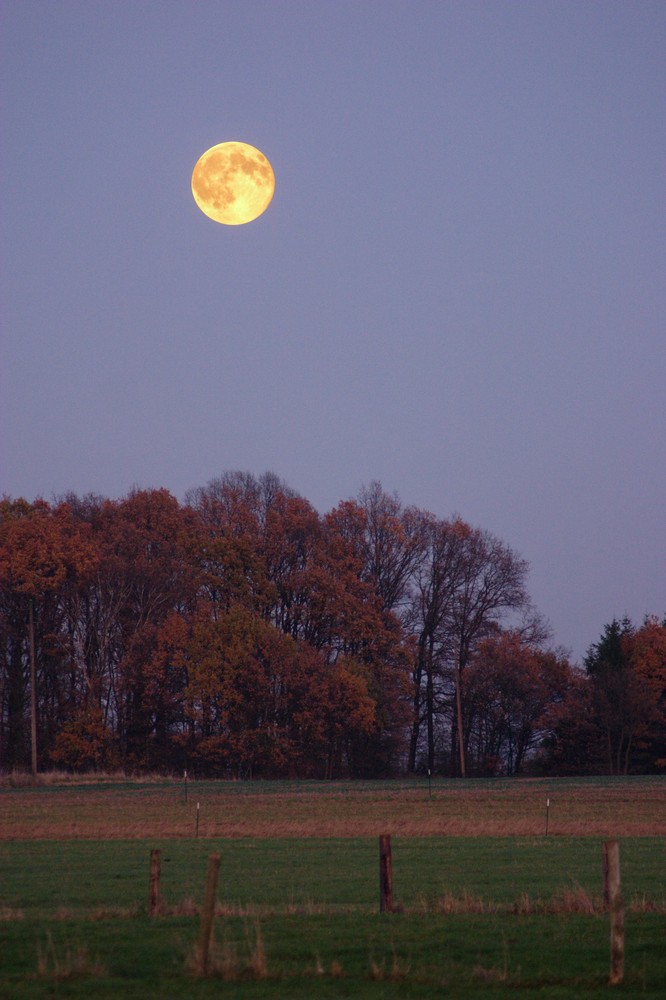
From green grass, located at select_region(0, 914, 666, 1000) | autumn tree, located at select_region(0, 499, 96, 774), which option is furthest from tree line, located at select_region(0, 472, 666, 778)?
green grass, located at select_region(0, 914, 666, 1000)

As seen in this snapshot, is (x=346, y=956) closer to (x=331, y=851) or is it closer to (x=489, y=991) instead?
(x=489, y=991)

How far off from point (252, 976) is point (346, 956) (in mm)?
1508

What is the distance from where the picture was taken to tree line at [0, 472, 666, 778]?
61844 mm

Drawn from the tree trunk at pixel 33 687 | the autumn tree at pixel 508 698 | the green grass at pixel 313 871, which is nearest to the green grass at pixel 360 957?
the green grass at pixel 313 871

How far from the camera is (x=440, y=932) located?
13422 mm

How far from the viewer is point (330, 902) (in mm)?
16812

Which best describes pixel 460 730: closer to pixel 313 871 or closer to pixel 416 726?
pixel 416 726

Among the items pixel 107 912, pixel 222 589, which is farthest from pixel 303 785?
pixel 107 912

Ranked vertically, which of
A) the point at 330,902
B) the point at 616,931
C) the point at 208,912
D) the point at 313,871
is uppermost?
the point at 208,912

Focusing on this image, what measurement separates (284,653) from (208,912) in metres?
53.2

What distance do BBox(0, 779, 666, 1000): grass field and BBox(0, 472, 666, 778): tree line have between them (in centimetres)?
2389

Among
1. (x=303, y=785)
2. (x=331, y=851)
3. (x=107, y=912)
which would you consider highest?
(x=107, y=912)

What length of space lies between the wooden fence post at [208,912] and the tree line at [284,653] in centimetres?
4939

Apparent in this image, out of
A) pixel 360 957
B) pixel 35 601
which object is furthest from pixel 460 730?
pixel 360 957
